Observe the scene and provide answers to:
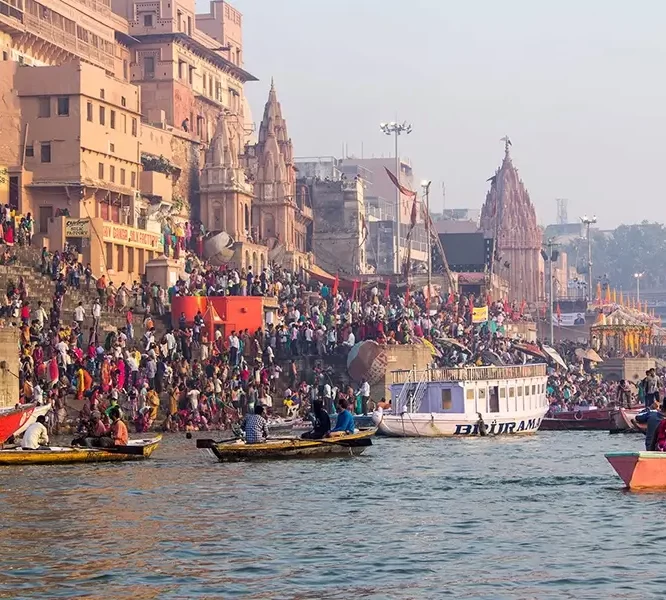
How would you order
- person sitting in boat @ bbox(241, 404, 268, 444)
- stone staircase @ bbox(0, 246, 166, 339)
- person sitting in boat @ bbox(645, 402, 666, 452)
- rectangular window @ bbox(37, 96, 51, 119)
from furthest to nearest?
rectangular window @ bbox(37, 96, 51, 119) → stone staircase @ bbox(0, 246, 166, 339) → person sitting in boat @ bbox(241, 404, 268, 444) → person sitting in boat @ bbox(645, 402, 666, 452)

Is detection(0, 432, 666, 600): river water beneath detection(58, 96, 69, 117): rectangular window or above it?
beneath

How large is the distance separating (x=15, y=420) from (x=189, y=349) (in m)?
17.6

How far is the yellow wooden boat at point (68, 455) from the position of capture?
42.6m

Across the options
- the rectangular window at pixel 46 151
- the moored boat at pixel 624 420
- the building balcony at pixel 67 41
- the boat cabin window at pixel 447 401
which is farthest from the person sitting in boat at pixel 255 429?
the building balcony at pixel 67 41

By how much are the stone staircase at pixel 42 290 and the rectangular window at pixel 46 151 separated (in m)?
14.5

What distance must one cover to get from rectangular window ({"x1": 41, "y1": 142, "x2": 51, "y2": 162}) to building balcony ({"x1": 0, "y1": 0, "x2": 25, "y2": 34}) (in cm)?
613

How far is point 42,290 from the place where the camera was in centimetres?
6100

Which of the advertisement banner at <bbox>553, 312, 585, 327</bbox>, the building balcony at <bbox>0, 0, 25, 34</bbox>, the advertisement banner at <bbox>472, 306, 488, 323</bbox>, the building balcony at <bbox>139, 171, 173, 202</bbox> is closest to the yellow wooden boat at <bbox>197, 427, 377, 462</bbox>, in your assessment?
the building balcony at <bbox>0, 0, 25, 34</bbox>

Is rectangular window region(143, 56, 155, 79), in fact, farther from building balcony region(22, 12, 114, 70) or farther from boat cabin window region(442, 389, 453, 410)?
boat cabin window region(442, 389, 453, 410)

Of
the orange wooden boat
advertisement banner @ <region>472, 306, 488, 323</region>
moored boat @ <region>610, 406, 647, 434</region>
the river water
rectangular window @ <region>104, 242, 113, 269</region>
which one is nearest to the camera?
the river water

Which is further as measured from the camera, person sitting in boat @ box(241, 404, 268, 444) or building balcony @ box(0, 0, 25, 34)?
building balcony @ box(0, 0, 25, 34)

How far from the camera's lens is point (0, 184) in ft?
243

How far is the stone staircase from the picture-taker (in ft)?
196


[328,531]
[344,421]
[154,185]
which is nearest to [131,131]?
[154,185]
